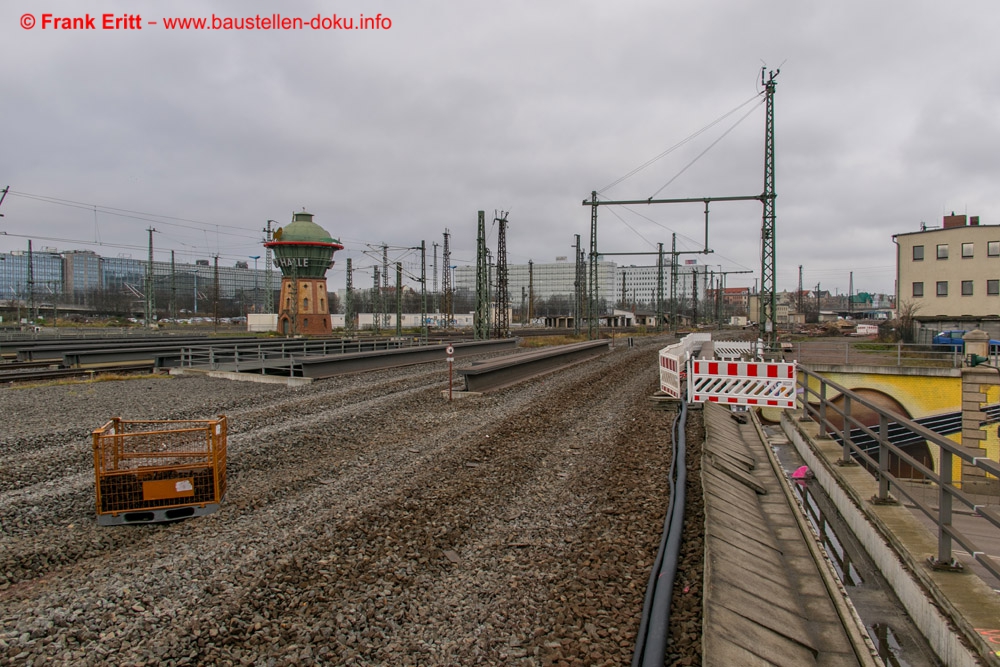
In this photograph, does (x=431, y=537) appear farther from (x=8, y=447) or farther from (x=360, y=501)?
(x=8, y=447)

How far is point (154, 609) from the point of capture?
14.5ft

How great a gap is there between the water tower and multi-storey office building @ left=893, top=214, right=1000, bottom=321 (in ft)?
168

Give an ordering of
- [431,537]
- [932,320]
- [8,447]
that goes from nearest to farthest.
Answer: [431,537] < [8,447] < [932,320]

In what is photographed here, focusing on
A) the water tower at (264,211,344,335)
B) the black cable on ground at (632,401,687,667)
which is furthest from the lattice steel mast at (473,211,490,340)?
the black cable on ground at (632,401,687,667)

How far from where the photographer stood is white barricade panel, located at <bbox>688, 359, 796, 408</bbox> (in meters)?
12.7

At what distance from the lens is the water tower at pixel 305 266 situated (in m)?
→ 59.4

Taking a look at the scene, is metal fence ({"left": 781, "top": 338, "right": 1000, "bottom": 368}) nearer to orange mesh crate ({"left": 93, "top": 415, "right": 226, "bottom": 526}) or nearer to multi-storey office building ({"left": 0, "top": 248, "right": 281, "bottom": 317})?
orange mesh crate ({"left": 93, "top": 415, "right": 226, "bottom": 526})

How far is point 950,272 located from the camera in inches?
1719

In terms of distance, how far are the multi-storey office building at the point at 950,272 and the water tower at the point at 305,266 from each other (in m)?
51.1

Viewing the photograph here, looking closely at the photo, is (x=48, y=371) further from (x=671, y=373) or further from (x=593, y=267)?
(x=593, y=267)

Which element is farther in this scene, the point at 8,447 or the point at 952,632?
the point at 8,447

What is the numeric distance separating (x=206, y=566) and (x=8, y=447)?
7.52 metres

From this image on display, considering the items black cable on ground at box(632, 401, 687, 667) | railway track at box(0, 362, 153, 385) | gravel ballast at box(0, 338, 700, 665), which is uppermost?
black cable on ground at box(632, 401, 687, 667)

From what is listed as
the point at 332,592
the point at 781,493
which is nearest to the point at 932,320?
the point at 781,493
